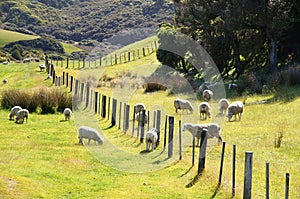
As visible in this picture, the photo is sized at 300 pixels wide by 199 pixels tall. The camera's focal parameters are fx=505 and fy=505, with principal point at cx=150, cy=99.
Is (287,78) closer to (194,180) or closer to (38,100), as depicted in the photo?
(38,100)

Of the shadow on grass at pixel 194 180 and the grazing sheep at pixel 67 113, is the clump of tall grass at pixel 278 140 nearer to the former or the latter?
the shadow on grass at pixel 194 180

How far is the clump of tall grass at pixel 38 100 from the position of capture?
32031mm

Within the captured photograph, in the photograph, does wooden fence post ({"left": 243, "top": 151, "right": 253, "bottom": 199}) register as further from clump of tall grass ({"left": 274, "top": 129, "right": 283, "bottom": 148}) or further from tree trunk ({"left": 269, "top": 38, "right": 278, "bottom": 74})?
tree trunk ({"left": 269, "top": 38, "right": 278, "bottom": 74})

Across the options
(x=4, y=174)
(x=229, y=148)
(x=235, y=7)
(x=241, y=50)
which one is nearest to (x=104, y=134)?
(x=229, y=148)

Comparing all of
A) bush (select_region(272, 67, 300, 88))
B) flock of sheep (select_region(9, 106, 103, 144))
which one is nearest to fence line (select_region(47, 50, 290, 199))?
flock of sheep (select_region(9, 106, 103, 144))

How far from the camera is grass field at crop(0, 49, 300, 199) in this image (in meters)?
14.5

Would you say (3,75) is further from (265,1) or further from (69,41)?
(69,41)

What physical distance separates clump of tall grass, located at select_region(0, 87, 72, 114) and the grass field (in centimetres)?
243

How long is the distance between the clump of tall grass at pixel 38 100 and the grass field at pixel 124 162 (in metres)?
2.43

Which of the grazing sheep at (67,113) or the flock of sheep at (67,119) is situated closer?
the flock of sheep at (67,119)

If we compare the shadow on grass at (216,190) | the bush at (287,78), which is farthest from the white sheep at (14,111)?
the bush at (287,78)

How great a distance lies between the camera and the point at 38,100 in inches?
1265

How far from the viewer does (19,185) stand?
1400cm

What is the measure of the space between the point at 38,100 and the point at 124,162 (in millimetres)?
15515
